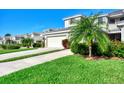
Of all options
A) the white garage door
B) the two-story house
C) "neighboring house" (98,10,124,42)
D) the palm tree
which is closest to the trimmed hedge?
the palm tree

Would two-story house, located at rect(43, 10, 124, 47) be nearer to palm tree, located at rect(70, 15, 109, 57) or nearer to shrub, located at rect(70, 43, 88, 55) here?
shrub, located at rect(70, 43, 88, 55)

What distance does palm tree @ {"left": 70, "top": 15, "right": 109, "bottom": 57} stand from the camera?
11.6 metres

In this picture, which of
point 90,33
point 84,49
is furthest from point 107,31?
point 90,33

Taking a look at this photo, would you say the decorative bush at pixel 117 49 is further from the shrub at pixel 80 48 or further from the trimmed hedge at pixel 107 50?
the shrub at pixel 80 48

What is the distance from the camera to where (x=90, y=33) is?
11.8 meters

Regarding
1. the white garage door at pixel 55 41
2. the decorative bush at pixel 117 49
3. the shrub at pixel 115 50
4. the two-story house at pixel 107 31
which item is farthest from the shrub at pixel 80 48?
the white garage door at pixel 55 41

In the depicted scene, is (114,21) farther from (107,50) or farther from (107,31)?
(107,50)

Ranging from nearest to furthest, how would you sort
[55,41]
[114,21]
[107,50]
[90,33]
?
[90,33], [107,50], [114,21], [55,41]

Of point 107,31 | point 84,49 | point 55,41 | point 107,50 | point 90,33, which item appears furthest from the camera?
point 55,41

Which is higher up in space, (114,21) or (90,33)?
(114,21)

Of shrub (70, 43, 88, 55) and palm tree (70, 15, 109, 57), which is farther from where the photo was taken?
shrub (70, 43, 88, 55)

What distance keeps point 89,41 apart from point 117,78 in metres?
5.41
